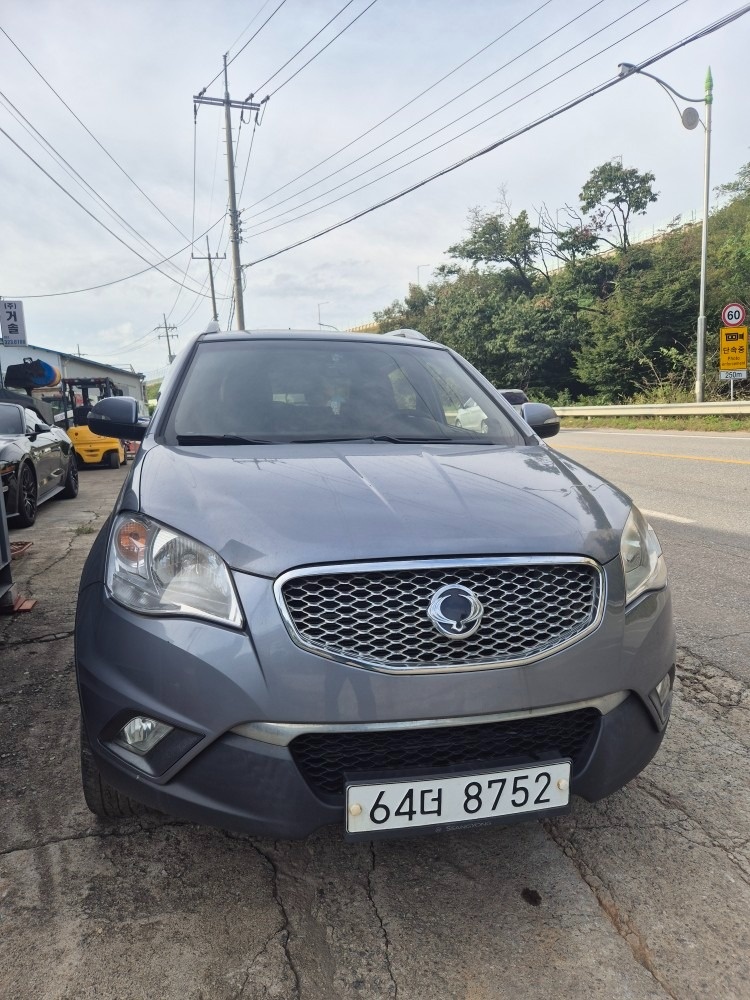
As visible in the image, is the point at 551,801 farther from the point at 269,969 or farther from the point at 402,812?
the point at 269,969

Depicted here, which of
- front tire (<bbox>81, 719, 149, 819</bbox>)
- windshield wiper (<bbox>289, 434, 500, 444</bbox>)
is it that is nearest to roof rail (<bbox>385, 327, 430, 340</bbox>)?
windshield wiper (<bbox>289, 434, 500, 444</bbox>)

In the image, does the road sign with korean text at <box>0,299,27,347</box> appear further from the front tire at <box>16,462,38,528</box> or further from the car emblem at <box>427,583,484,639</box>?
the car emblem at <box>427,583,484,639</box>

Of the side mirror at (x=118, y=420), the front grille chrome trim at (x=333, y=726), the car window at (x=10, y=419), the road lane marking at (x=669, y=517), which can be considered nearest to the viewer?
the front grille chrome trim at (x=333, y=726)

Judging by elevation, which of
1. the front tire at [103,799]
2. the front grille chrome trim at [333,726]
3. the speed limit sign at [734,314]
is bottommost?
the front tire at [103,799]

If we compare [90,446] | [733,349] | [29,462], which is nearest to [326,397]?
[29,462]

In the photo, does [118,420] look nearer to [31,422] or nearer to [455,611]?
[455,611]

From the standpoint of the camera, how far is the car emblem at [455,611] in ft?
5.49

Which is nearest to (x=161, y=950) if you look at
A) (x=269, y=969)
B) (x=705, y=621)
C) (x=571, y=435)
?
(x=269, y=969)

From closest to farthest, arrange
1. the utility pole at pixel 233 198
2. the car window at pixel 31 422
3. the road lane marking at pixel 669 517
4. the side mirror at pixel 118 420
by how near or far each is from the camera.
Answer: the side mirror at pixel 118 420 → the road lane marking at pixel 669 517 → the car window at pixel 31 422 → the utility pole at pixel 233 198

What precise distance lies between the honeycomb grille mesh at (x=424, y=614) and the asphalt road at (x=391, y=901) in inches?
23.4

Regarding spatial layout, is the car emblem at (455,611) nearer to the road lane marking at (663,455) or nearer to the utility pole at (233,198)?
the road lane marking at (663,455)

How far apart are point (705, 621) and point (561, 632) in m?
2.54

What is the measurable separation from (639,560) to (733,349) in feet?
58.2

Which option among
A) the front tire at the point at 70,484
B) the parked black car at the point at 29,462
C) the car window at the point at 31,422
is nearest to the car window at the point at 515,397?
the parked black car at the point at 29,462
